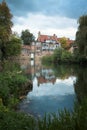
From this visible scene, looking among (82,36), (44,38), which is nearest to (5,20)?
(82,36)

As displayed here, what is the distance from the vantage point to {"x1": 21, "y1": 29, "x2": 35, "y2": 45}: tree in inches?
4636

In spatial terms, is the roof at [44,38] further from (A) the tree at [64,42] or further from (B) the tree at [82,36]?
(B) the tree at [82,36]

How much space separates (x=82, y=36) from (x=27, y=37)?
7965 centimetres

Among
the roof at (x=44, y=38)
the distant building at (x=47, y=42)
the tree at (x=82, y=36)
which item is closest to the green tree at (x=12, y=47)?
the tree at (x=82, y=36)

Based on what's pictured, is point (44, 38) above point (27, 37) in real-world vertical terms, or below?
below

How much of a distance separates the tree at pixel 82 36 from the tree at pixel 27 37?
71.3m

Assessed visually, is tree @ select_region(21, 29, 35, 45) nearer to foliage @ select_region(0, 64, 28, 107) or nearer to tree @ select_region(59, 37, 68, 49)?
tree @ select_region(59, 37, 68, 49)

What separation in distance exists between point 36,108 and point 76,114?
8.53 meters

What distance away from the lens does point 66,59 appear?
245 ft

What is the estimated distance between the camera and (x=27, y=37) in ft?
403

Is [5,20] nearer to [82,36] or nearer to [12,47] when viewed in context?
[12,47]

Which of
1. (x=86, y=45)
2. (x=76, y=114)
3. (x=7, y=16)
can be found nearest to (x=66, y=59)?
(x=86, y=45)

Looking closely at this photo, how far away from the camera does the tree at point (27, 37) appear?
386 feet

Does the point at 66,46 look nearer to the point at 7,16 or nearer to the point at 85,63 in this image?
the point at 85,63
